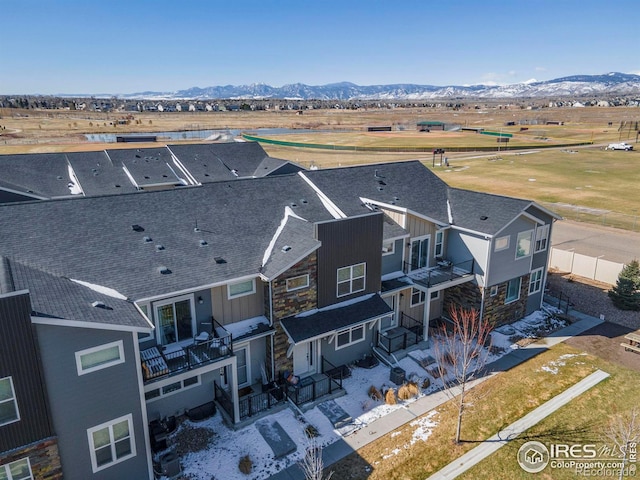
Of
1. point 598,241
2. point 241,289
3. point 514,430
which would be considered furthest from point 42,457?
point 598,241

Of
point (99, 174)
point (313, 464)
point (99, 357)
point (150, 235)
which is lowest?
point (313, 464)

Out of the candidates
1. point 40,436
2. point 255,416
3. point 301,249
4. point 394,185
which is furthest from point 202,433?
point 394,185

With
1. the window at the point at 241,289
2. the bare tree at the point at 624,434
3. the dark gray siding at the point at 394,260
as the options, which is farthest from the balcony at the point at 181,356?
the bare tree at the point at 624,434

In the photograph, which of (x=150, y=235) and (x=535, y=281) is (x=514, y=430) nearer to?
(x=535, y=281)

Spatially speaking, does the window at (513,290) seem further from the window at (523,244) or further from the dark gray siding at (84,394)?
the dark gray siding at (84,394)

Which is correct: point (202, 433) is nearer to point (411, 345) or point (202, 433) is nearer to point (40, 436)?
point (40, 436)
